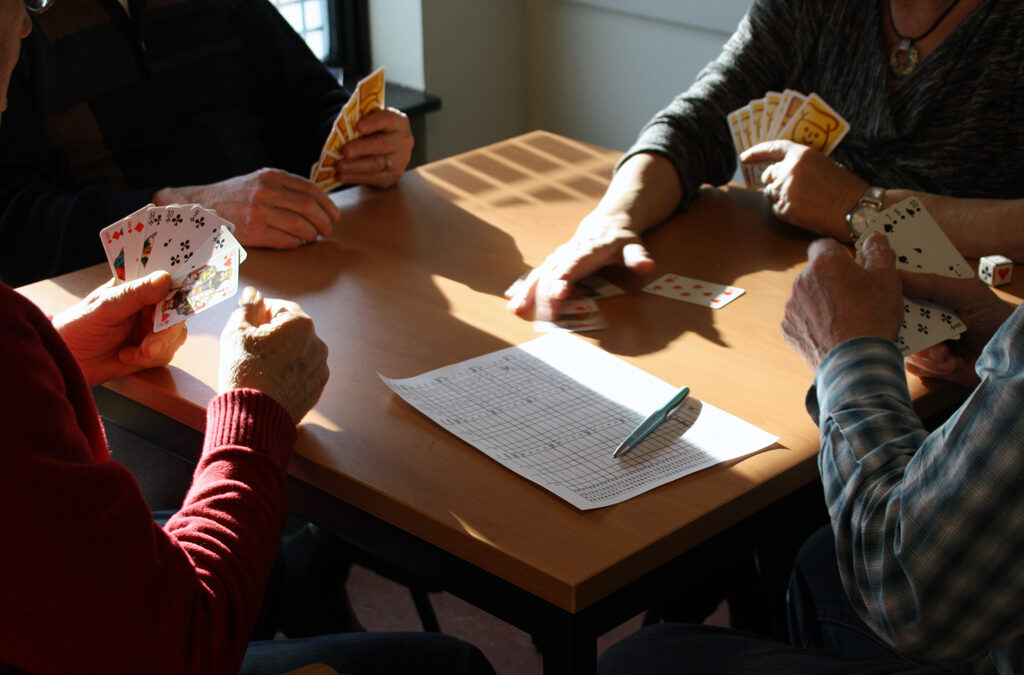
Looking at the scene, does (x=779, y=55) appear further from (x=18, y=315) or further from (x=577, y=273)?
(x=18, y=315)

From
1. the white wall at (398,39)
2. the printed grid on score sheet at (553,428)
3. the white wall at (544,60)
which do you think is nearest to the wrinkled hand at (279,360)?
the printed grid on score sheet at (553,428)

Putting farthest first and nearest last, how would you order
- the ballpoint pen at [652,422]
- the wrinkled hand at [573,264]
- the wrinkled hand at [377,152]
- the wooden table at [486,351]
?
the wrinkled hand at [377,152] → the wrinkled hand at [573,264] → the ballpoint pen at [652,422] → the wooden table at [486,351]

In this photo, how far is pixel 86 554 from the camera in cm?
74

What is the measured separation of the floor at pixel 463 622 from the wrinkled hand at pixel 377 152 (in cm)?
89

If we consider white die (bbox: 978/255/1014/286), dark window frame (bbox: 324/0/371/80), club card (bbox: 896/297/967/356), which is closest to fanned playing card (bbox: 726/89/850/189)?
white die (bbox: 978/255/1014/286)

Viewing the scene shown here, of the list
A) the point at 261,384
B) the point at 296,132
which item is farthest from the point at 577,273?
the point at 296,132

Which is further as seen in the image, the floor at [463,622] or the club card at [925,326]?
the floor at [463,622]

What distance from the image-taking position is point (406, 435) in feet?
3.56

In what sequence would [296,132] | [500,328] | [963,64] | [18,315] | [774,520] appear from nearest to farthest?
[18,315] → [774,520] → [500,328] → [963,64] → [296,132]

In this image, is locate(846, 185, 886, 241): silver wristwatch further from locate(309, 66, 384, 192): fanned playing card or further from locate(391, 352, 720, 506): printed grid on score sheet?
locate(309, 66, 384, 192): fanned playing card

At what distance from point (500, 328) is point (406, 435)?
0.98 feet

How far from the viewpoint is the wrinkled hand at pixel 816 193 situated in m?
1.63

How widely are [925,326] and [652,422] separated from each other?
0.39 meters

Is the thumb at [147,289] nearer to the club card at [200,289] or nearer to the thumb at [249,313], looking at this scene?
the club card at [200,289]
